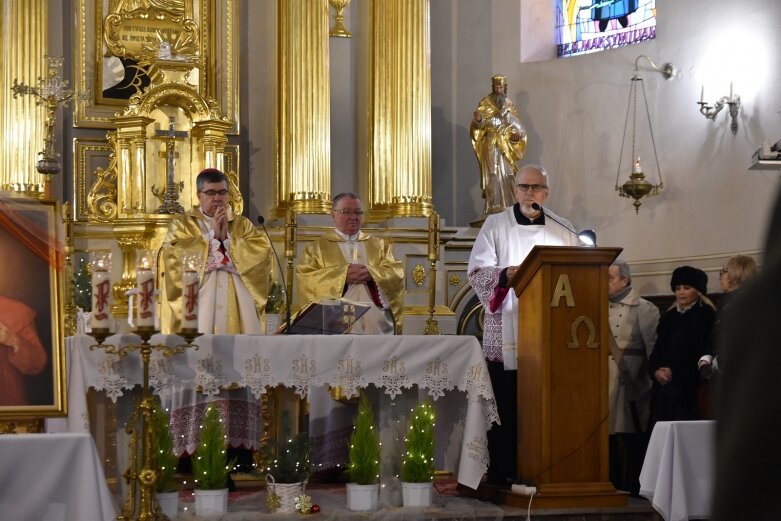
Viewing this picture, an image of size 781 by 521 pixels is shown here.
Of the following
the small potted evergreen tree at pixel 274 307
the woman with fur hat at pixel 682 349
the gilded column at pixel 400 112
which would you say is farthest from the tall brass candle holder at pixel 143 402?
the gilded column at pixel 400 112

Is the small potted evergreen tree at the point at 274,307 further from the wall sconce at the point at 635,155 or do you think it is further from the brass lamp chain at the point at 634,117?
the brass lamp chain at the point at 634,117

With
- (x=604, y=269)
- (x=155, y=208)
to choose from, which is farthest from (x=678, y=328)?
(x=155, y=208)

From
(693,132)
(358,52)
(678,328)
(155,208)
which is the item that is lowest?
(678,328)

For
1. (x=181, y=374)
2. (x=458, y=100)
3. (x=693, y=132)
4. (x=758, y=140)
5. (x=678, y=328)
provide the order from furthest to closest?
(x=458, y=100) < (x=693, y=132) < (x=758, y=140) < (x=678, y=328) < (x=181, y=374)

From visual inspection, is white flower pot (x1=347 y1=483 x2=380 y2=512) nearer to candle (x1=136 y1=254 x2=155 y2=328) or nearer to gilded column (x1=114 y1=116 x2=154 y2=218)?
candle (x1=136 y1=254 x2=155 y2=328)

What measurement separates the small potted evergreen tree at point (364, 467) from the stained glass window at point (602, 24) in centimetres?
674

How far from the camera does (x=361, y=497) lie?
19.9 feet

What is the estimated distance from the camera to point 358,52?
1127cm

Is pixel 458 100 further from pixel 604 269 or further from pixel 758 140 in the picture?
pixel 604 269

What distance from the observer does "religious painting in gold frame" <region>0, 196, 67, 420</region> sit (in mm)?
4715

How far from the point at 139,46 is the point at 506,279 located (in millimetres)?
5469

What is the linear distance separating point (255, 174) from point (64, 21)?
2.30m

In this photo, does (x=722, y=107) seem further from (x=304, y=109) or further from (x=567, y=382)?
(x=567, y=382)

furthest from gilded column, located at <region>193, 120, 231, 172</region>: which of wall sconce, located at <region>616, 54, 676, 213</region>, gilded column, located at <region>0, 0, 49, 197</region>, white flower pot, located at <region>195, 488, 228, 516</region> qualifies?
white flower pot, located at <region>195, 488, 228, 516</region>
